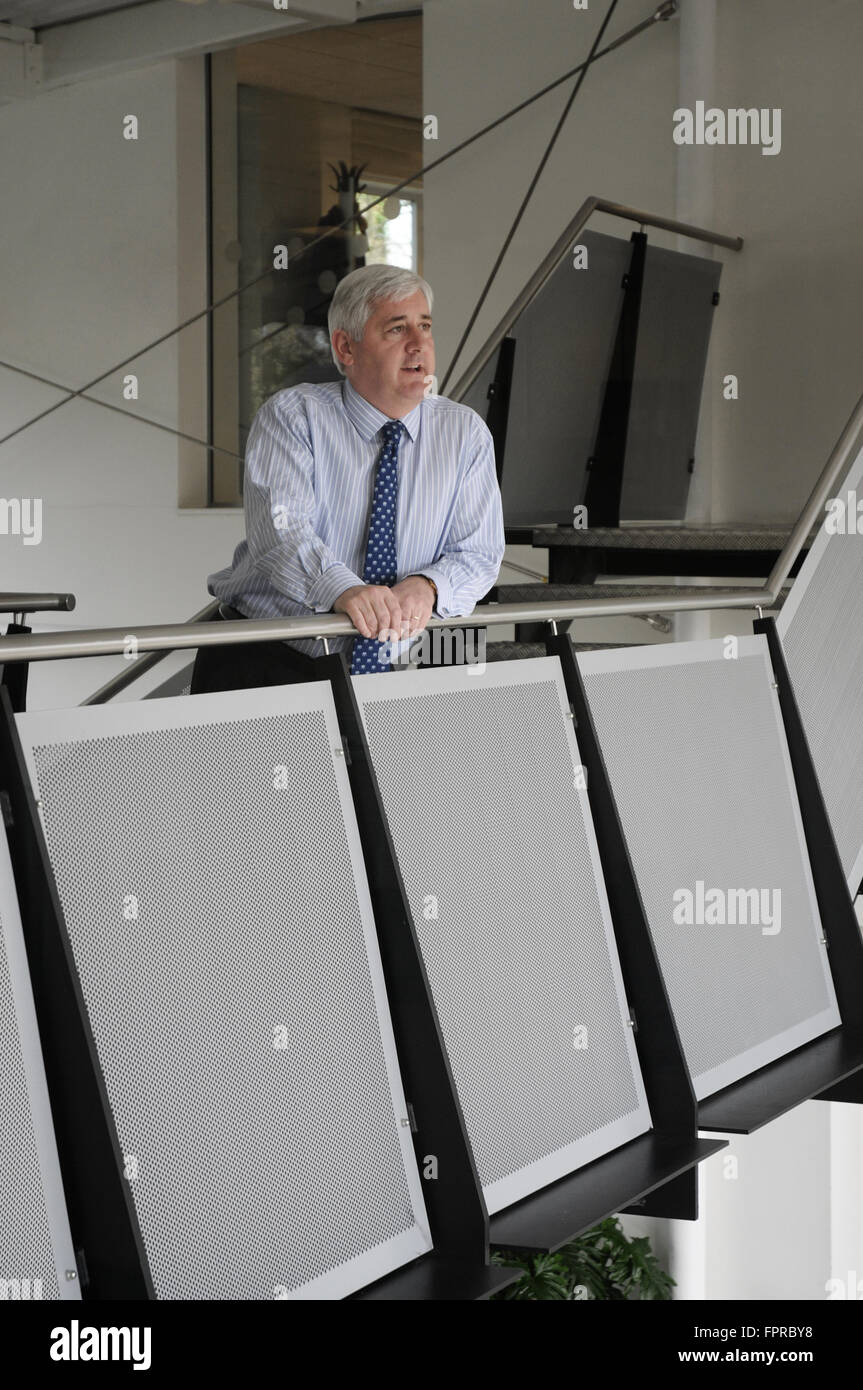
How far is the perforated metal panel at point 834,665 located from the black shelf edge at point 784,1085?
43 cm

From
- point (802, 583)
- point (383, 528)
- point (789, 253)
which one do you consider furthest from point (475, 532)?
point (789, 253)

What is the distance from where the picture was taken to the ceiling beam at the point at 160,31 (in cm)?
762

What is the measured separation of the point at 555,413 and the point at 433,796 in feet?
9.88

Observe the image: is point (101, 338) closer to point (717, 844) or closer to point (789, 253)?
point (789, 253)

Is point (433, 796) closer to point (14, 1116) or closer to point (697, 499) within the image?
point (14, 1116)

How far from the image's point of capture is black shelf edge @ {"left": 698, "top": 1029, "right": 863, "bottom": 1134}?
2707mm

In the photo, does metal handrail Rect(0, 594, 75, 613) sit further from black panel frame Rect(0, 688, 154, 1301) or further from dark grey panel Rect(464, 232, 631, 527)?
black panel frame Rect(0, 688, 154, 1301)

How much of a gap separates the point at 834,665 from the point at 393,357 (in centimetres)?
140

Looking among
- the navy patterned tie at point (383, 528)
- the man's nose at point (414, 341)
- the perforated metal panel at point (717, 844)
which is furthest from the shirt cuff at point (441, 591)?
the man's nose at point (414, 341)

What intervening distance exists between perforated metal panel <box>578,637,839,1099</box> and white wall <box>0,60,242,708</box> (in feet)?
17.4

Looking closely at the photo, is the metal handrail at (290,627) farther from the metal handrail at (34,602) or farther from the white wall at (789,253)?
the white wall at (789,253)

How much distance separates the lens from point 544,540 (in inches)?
194

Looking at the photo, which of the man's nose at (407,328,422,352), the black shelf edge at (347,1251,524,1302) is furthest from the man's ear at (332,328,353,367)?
the black shelf edge at (347,1251,524,1302)
